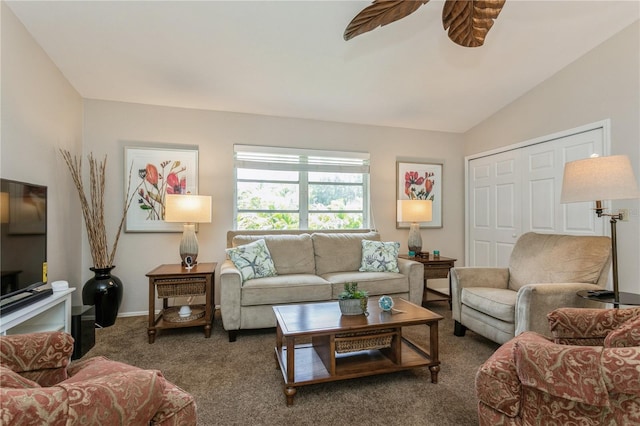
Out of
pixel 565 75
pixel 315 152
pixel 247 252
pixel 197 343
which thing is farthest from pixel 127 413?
pixel 565 75

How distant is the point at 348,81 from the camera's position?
3.28m

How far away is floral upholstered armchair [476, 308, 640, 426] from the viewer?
3.46 ft

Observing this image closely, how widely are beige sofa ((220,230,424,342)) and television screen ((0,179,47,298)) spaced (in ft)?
4.17

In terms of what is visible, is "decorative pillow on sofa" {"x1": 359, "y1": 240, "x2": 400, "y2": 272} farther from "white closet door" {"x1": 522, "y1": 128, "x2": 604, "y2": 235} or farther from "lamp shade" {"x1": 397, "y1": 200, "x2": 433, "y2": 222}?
"white closet door" {"x1": 522, "y1": 128, "x2": 604, "y2": 235}

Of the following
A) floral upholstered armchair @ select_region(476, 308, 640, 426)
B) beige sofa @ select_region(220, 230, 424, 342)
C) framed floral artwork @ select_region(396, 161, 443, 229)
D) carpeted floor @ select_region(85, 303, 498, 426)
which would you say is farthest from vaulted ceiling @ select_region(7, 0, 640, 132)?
carpeted floor @ select_region(85, 303, 498, 426)

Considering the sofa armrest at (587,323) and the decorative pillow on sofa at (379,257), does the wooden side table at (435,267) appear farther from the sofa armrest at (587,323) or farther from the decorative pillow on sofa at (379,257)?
the sofa armrest at (587,323)

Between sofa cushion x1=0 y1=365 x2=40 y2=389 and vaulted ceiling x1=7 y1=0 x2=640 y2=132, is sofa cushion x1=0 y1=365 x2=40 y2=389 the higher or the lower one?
the lower one

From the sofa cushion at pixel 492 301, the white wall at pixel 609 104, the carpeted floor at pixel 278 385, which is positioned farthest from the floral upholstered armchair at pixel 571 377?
the white wall at pixel 609 104

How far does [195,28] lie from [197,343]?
8.61 ft

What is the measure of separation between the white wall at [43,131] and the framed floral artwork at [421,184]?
12.3ft

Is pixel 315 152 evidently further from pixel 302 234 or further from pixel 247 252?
pixel 247 252

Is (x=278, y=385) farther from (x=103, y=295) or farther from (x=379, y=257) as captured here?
(x=103, y=295)

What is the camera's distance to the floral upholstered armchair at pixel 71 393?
676 mm

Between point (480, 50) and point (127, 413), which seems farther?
point (480, 50)
